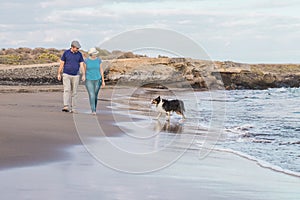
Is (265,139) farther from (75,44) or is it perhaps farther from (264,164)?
(75,44)

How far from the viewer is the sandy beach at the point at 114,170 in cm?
586

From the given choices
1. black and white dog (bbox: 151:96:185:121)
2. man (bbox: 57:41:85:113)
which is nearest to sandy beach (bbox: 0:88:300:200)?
man (bbox: 57:41:85:113)

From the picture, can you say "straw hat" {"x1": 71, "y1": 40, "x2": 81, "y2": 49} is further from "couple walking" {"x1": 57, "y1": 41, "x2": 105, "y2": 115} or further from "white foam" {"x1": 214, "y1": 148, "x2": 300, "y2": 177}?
"white foam" {"x1": 214, "y1": 148, "x2": 300, "y2": 177}

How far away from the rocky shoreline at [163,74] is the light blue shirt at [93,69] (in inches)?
676

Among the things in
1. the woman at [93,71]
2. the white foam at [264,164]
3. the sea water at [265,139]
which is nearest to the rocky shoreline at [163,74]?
the sea water at [265,139]

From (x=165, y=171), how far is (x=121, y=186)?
1319 millimetres

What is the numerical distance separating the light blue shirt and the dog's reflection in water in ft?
6.40

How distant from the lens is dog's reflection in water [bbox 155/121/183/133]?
13063 mm

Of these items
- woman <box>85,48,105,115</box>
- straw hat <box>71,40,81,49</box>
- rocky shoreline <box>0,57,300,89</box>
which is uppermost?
straw hat <box>71,40,81,49</box>

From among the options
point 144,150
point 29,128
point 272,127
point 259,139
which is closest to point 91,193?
point 144,150

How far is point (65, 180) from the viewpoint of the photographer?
6203 mm

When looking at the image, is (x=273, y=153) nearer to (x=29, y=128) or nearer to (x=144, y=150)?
(x=144, y=150)

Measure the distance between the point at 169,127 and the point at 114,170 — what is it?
6.92 m

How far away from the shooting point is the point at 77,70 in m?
14.2
